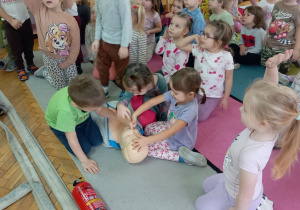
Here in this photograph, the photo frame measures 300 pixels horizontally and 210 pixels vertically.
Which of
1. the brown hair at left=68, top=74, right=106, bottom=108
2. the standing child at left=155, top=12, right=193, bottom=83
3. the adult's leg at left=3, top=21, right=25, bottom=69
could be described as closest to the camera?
the brown hair at left=68, top=74, right=106, bottom=108

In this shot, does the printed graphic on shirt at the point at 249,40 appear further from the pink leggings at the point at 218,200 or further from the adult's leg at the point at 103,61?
the pink leggings at the point at 218,200

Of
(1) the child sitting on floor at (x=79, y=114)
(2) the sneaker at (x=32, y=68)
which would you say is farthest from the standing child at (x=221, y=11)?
(2) the sneaker at (x=32, y=68)

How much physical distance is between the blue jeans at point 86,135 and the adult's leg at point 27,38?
4.06 ft

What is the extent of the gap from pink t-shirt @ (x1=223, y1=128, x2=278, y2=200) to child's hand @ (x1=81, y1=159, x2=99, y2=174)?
0.82 meters

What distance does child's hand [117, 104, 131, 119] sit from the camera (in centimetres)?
163

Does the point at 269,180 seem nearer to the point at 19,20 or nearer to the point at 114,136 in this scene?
the point at 114,136

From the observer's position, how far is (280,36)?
253cm

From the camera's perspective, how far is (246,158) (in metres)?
0.97

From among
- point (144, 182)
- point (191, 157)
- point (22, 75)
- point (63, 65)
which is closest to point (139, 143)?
point (144, 182)

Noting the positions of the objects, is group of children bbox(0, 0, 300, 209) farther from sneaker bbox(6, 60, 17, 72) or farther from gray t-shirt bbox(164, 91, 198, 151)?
sneaker bbox(6, 60, 17, 72)

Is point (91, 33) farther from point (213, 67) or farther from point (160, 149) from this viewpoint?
point (160, 149)

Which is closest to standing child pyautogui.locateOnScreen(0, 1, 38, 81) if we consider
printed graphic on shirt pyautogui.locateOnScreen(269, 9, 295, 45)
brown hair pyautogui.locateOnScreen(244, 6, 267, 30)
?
brown hair pyautogui.locateOnScreen(244, 6, 267, 30)

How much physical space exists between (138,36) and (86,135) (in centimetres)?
112

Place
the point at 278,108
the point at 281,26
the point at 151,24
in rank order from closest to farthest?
the point at 278,108
the point at 281,26
the point at 151,24
